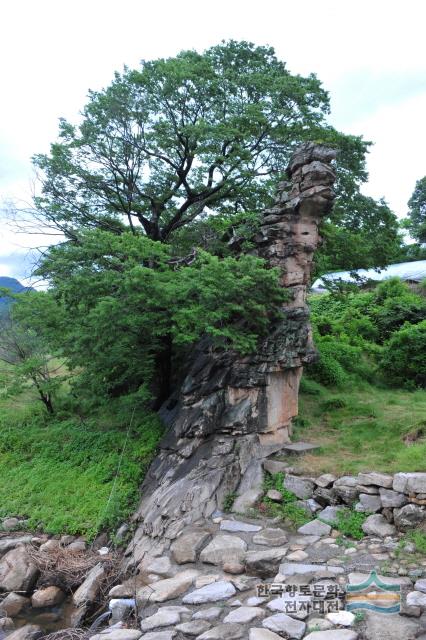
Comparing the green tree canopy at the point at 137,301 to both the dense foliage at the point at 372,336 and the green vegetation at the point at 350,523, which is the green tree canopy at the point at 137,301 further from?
the dense foliage at the point at 372,336

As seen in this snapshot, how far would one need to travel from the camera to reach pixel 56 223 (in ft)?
Answer: 41.0

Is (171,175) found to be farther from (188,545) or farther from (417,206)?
(417,206)

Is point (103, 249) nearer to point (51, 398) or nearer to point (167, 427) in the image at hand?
point (167, 427)

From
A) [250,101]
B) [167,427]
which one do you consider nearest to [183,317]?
[167,427]

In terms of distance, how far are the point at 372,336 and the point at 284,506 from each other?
36.1 feet

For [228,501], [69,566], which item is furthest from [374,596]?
[69,566]

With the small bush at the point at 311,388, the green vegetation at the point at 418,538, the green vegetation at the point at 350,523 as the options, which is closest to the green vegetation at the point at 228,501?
the green vegetation at the point at 350,523

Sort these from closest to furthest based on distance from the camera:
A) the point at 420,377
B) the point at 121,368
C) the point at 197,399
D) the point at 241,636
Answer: the point at 241,636, the point at 197,399, the point at 121,368, the point at 420,377

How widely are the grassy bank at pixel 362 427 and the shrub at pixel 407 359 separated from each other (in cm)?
66

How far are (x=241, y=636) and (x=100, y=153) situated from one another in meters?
11.4

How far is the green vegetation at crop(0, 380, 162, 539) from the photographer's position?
9.39 m

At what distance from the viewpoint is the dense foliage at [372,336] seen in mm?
13688

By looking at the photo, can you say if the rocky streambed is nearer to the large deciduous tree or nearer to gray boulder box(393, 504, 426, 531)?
gray boulder box(393, 504, 426, 531)

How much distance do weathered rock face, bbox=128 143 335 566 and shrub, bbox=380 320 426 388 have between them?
17.9 feet
